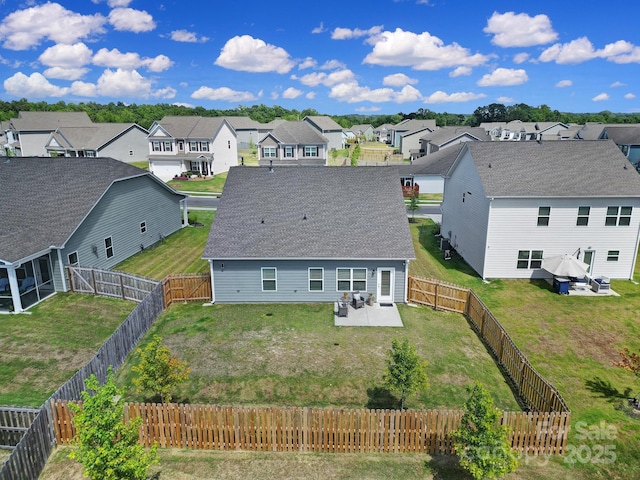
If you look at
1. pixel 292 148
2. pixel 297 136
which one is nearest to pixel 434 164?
pixel 292 148

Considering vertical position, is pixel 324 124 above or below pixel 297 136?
above

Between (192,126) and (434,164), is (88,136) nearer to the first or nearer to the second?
(192,126)

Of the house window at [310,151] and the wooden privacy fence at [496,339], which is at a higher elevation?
the house window at [310,151]

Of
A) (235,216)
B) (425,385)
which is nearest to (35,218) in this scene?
(235,216)

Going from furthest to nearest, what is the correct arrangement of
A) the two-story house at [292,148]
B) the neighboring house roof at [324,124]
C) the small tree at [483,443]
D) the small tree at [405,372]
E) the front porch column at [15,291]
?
the neighboring house roof at [324,124] → the two-story house at [292,148] → the front porch column at [15,291] → the small tree at [405,372] → the small tree at [483,443]

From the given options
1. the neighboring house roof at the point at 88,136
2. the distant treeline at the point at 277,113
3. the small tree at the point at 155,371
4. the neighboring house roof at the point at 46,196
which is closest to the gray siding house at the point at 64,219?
the neighboring house roof at the point at 46,196

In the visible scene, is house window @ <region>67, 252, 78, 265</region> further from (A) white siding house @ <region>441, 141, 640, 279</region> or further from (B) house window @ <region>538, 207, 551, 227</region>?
(B) house window @ <region>538, 207, 551, 227</region>

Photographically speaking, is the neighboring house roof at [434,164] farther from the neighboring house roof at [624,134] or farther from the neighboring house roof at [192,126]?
the neighboring house roof at [624,134]
